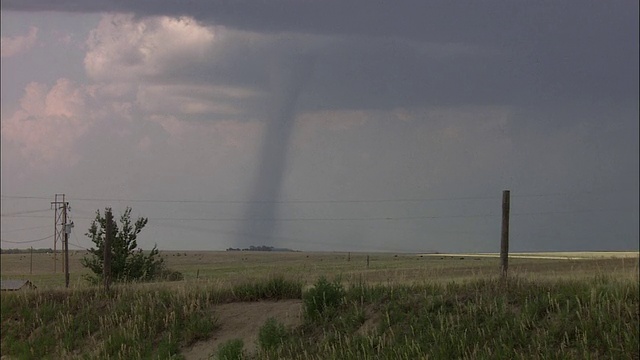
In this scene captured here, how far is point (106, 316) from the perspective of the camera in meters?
19.6

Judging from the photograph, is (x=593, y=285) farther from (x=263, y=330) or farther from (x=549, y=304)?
(x=263, y=330)

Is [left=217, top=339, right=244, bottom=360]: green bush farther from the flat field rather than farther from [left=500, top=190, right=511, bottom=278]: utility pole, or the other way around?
[left=500, top=190, right=511, bottom=278]: utility pole

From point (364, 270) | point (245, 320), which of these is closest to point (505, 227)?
point (245, 320)

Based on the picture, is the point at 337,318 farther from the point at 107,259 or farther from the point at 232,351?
the point at 107,259

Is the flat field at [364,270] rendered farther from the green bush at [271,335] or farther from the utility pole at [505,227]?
the green bush at [271,335]

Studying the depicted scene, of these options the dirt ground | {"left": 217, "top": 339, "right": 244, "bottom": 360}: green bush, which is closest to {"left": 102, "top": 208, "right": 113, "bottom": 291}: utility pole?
the dirt ground

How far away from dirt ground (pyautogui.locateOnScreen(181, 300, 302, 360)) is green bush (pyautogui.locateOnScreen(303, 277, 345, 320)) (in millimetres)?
361

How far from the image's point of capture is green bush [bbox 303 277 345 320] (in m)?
16.2

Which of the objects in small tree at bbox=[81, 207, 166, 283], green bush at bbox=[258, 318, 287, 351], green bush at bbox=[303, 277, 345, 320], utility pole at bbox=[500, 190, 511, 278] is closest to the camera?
green bush at bbox=[258, 318, 287, 351]

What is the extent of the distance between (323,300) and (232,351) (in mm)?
2613

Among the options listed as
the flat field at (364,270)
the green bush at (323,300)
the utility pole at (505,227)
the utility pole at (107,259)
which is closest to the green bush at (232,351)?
Answer: the green bush at (323,300)

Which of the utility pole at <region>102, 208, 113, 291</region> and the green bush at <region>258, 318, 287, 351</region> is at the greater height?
the utility pole at <region>102, 208, 113, 291</region>

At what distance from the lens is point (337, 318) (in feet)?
51.6

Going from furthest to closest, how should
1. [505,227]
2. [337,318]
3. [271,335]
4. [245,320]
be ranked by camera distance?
[245,320]
[505,227]
[337,318]
[271,335]
